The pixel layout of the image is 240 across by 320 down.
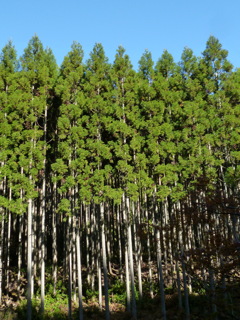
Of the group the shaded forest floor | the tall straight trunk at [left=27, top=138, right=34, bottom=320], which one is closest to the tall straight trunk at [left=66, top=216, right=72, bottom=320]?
the shaded forest floor

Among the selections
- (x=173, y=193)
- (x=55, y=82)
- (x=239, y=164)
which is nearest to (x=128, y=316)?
(x=173, y=193)

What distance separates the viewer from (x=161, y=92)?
1756cm

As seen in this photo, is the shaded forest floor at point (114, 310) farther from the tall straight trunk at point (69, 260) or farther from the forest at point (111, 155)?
the tall straight trunk at point (69, 260)

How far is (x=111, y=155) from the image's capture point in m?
16.0

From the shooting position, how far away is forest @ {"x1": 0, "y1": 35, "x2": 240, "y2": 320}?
14.6m

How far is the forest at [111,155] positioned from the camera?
14.6 metres

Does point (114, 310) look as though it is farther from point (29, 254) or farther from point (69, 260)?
point (29, 254)

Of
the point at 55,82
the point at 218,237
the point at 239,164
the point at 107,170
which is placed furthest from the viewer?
the point at 55,82

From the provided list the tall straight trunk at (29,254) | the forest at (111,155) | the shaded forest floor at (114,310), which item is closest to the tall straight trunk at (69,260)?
the forest at (111,155)

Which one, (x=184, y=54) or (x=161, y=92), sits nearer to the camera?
(x=161, y=92)

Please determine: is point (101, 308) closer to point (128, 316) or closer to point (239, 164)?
point (128, 316)

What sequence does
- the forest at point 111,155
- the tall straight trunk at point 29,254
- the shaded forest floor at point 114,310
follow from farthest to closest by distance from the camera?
1. the forest at point 111,155
2. the shaded forest floor at point 114,310
3. the tall straight trunk at point 29,254

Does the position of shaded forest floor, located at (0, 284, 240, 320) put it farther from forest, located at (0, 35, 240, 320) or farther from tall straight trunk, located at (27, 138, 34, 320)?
tall straight trunk, located at (27, 138, 34, 320)

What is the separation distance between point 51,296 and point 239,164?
13.1 metres
